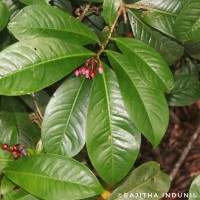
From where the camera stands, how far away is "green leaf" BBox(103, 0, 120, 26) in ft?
4.96

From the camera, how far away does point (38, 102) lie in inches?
75.8

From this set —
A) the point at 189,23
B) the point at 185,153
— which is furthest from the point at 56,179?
the point at 185,153

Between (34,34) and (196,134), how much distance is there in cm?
186

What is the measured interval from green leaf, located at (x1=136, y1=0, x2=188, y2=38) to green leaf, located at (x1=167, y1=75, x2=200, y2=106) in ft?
1.55

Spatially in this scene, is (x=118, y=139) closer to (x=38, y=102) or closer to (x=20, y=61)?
(x=20, y=61)

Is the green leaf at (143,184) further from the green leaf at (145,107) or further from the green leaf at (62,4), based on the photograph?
the green leaf at (62,4)

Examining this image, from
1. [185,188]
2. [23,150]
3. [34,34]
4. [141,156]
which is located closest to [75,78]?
[34,34]

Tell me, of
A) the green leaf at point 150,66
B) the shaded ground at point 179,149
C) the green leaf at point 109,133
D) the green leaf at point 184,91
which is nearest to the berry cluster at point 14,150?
the green leaf at point 109,133

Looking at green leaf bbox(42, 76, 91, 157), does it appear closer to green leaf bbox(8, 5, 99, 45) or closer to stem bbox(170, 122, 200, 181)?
green leaf bbox(8, 5, 99, 45)

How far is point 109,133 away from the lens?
4.85ft

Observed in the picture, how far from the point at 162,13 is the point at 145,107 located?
0.45 meters

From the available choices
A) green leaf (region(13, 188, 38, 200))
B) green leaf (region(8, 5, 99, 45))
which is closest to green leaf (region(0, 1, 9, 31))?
green leaf (region(8, 5, 99, 45))

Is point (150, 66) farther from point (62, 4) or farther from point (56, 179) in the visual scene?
point (62, 4)

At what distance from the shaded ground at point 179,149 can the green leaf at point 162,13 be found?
150cm
